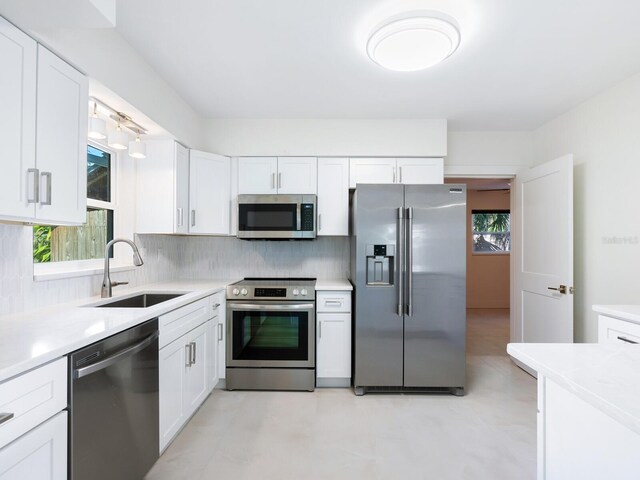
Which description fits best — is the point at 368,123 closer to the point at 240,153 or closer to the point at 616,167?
the point at 240,153

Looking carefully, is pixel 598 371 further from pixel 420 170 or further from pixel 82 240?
pixel 82 240

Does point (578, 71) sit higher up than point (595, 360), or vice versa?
point (578, 71)

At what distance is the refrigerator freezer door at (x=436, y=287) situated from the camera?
8.84 feet

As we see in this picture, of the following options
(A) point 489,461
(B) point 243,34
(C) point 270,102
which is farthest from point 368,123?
(A) point 489,461

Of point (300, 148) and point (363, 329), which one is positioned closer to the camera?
point (363, 329)

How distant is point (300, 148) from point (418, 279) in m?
1.64

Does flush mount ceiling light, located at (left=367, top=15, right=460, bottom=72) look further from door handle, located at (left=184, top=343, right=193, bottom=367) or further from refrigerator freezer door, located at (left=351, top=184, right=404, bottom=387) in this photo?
door handle, located at (left=184, top=343, right=193, bottom=367)

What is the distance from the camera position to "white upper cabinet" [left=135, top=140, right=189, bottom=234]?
2.67 m

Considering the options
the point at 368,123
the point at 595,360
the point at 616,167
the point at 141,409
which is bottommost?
the point at 141,409

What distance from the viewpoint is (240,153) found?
3.18m

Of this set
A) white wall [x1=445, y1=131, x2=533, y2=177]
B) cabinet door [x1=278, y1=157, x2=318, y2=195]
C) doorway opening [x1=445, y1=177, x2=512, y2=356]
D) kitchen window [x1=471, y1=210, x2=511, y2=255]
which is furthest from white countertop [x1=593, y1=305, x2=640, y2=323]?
kitchen window [x1=471, y1=210, x2=511, y2=255]

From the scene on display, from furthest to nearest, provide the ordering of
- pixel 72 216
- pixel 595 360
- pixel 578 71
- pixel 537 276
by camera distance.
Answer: pixel 537 276 < pixel 578 71 < pixel 72 216 < pixel 595 360

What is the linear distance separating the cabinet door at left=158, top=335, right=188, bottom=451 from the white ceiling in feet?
6.00

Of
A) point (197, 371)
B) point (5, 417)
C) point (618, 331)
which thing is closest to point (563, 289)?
point (618, 331)
